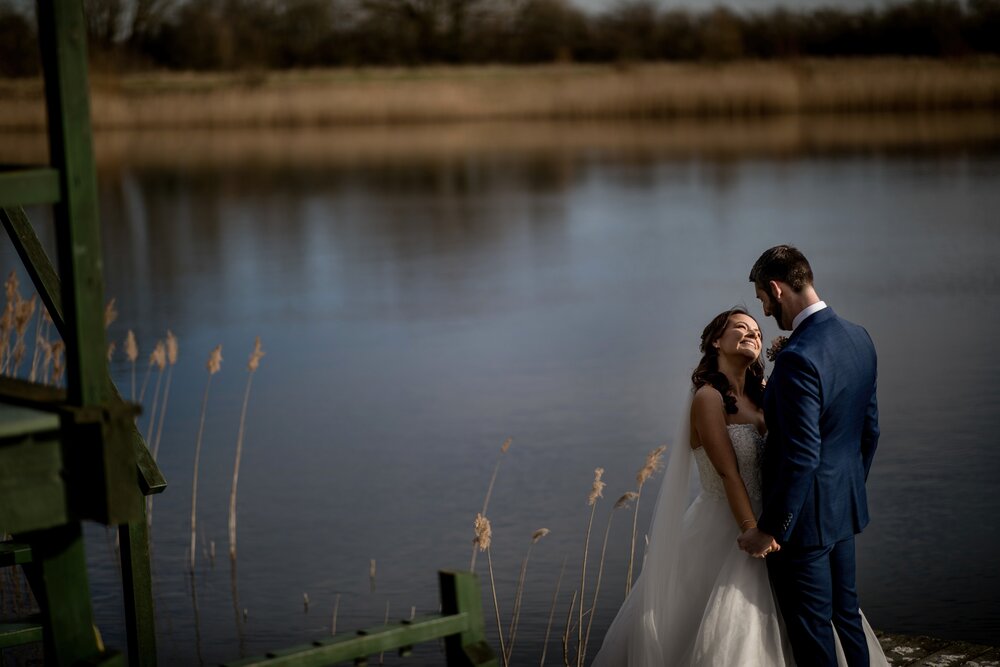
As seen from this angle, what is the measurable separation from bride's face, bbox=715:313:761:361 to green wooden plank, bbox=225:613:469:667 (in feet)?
5.19

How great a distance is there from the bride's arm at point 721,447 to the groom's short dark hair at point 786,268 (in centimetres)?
42

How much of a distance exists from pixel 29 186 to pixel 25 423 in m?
0.39

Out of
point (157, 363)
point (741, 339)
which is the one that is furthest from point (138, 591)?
point (157, 363)


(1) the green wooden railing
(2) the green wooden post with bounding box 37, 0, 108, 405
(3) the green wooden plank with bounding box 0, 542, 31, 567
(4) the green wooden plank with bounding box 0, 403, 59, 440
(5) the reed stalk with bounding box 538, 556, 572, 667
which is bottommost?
(5) the reed stalk with bounding box 538, 556, 572, 667

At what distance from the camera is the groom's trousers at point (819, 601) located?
3.99 m

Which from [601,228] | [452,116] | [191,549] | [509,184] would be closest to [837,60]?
[452,116]

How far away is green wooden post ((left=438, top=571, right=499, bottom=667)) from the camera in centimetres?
280

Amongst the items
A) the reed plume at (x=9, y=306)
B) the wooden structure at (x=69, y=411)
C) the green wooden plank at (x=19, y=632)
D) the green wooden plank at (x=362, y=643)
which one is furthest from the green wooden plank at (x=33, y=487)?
the reed plume at (x=9, y=306)

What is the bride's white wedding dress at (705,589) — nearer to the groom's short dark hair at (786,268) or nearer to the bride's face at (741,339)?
the bride's face at (741,339)

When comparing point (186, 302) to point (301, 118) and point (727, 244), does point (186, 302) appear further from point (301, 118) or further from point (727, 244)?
point (301, 118)

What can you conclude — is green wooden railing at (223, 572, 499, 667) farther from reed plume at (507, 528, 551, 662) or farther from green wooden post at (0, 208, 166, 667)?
reed plume at (507, 528, 551, 662)

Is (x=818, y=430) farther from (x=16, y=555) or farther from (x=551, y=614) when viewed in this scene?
(x=551, y=614)

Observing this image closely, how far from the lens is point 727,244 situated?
1930 cm

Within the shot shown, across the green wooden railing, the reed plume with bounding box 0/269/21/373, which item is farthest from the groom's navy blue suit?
the reed plume with bounding box 0/269/21/373
